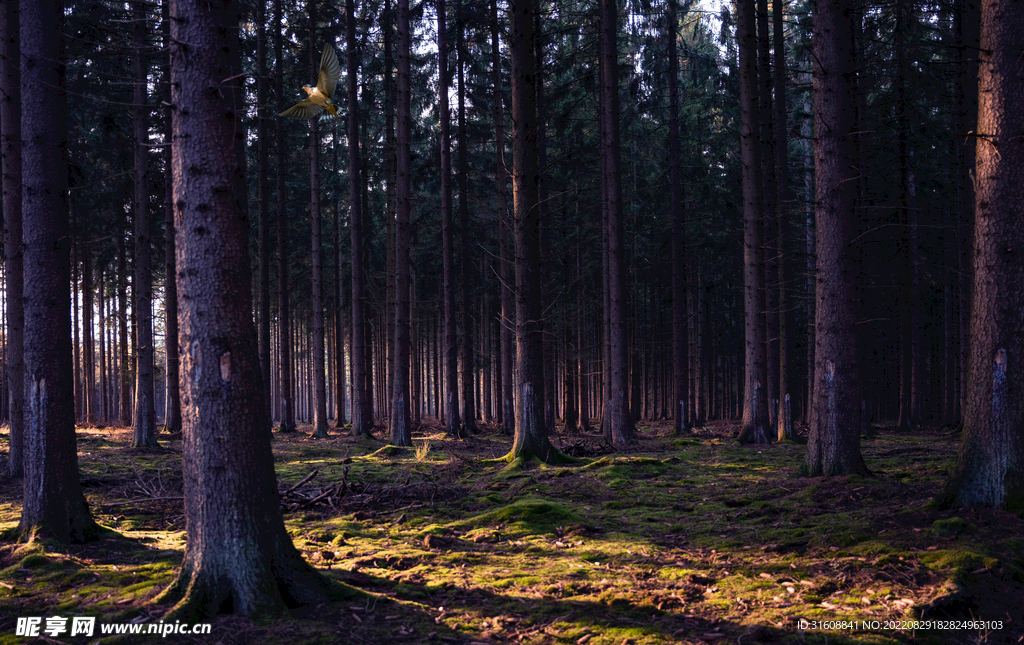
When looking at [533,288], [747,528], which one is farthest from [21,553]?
[533,288]

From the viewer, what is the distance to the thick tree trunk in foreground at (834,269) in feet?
30.5

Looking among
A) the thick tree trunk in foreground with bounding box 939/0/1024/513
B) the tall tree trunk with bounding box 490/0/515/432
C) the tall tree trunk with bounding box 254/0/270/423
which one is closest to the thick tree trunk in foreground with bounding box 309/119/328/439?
the tall tree trunk with bounding box 254/0/270/423

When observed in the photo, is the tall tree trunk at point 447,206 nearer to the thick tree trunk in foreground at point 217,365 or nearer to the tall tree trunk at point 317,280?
the tall tree trunk at point 317,280

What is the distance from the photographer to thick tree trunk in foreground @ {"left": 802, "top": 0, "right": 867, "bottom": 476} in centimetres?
930

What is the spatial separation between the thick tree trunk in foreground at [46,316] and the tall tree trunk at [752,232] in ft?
44.1

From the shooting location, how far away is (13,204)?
10289mm

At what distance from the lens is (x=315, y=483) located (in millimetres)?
11031

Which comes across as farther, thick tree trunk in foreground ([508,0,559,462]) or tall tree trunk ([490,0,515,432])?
tall tree trunk ([490,0,515,432])

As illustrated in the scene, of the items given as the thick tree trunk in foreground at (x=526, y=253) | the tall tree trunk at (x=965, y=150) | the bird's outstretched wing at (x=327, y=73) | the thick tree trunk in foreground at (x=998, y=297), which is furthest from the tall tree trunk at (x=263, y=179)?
the tall tree trunk at (x=965, y=150)

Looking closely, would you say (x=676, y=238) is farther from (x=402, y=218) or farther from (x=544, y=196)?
(x=402, y=218)

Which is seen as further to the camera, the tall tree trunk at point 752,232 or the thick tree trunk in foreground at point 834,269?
the tall tree trunk at point 752,232

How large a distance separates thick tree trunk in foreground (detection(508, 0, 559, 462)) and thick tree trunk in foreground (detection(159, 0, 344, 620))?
7748 millimetres

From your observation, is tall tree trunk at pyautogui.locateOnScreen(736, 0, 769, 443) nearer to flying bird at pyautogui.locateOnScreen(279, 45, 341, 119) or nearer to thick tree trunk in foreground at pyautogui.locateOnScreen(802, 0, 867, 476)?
thick tree trunk in foreground at pyautogui.locateOnScreen(802, 0, 867, 476)

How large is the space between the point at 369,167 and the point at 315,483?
1703 centimetres
